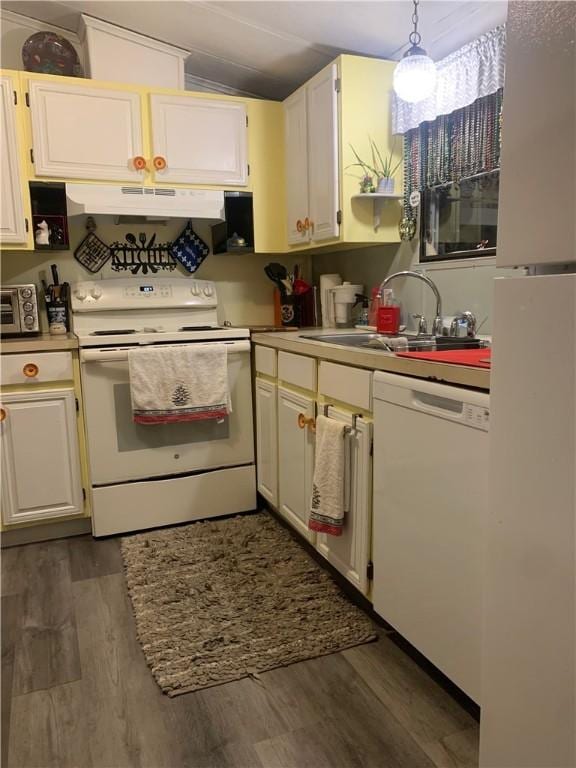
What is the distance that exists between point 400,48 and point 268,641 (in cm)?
245

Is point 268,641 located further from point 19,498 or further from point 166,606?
point 19,498

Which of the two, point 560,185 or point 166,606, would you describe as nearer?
point 560,185

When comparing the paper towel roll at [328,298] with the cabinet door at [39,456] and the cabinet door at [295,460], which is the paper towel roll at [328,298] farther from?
the cabinet door at [39,456]

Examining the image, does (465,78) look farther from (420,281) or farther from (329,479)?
(329,479)

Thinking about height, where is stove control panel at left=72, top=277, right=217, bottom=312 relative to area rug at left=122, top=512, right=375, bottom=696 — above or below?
above

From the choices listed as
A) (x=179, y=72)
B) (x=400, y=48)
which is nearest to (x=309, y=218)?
(x=400, y=48)

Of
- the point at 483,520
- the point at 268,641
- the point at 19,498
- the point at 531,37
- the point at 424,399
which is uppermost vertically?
the point at 531,37

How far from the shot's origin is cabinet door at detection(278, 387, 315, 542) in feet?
7.25

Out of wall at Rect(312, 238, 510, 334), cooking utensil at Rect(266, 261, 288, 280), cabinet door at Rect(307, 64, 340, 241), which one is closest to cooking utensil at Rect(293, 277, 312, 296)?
cooking utensil at Rect(266, 261, 288, 280)

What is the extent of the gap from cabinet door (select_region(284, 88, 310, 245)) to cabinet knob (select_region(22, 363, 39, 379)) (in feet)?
4.60

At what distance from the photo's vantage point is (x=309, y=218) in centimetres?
274

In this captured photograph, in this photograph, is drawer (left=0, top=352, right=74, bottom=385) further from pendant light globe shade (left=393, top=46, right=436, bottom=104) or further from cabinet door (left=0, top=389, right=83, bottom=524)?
pendant light globe shade (left=393, top=46, right=436, bottom=104)

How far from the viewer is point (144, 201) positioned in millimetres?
2672

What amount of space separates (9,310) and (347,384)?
66.1 inches
